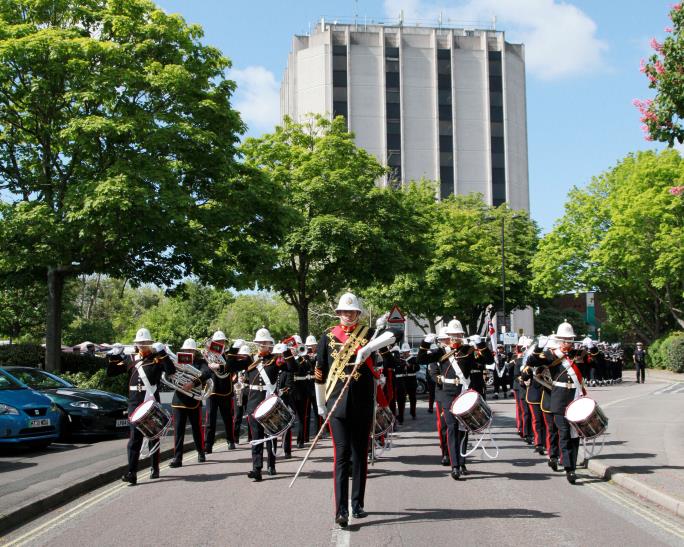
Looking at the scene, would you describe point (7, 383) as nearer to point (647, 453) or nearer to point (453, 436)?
point (453, 436)

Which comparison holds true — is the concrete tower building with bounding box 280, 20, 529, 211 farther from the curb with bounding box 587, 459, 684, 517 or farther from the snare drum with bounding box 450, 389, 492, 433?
the snare drum with bounding box 450, 389, 492, 433

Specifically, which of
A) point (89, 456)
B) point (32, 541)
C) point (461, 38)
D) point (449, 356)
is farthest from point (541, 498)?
point (461, 38)

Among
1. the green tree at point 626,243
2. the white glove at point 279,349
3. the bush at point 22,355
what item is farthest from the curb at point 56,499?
the green tree at point 626,243

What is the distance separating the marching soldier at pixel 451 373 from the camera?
34.5ft

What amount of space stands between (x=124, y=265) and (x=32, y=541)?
14.5 m

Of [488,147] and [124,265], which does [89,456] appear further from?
[488,147]

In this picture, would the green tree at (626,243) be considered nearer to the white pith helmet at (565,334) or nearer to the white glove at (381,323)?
the white pith helmet at (565,334)

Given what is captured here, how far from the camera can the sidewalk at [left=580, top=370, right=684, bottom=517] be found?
9.23 metres

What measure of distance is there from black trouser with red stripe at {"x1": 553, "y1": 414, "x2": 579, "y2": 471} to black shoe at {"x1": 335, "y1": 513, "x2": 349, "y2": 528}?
150 inches

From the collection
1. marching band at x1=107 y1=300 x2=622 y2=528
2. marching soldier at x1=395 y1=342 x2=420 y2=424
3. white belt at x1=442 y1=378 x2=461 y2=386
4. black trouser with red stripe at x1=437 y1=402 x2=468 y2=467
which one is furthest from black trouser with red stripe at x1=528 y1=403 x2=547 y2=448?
marching soldier at x1=395 y1=342 x2=420 y2=424

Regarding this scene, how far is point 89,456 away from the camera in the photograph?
13258 millimetres

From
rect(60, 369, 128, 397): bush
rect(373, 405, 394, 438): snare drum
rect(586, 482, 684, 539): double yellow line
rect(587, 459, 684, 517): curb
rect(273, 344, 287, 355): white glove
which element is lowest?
rect(586, 482, 684, 539): double yellow line

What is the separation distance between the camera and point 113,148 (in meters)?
18.9

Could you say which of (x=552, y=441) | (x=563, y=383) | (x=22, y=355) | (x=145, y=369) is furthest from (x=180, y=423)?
(x=22, y=355)
